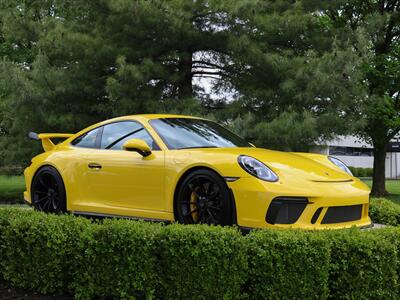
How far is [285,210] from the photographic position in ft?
14.7

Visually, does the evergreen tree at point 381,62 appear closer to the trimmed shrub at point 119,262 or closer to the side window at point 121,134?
the side window at point 121,134

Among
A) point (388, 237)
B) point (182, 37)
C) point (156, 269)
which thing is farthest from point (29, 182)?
point (182, 37)

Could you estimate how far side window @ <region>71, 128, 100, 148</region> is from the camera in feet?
20.1

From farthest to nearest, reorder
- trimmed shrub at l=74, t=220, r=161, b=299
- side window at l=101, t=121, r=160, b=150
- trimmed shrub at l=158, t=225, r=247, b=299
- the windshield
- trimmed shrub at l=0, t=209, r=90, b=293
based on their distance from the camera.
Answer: side window at l=101, t=121, r=160, b=150, the windshield, trimmed shrub at l=0, t=209, r=90, b=293, trimmed shrub at l=74, t=220, r=161, b=299, trimmed shrub at l=158, t=225, r=247, b=299

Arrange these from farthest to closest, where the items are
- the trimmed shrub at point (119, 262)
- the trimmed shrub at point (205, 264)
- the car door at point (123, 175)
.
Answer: the car door at point (123, 175), the trimmed shrub at point (119, 262), the trimmed shrub at point (205, 264)

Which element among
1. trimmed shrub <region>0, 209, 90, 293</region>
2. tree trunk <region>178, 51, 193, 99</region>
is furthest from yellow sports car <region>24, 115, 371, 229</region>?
tree trunk <region>178, 51, 193, 99</region>

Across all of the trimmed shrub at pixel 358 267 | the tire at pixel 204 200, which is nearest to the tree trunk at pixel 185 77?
the tire at pixel 204 200

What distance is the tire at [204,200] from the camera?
4559 mm

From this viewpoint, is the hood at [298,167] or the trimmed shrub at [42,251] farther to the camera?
the hood at [298,167]

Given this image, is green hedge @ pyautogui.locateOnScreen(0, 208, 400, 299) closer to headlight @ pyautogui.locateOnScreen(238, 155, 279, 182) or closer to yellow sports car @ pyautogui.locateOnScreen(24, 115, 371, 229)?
yellow sports car @ pyautogui.locateOnScreen(24, 115, 371, 229)

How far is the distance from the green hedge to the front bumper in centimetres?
36

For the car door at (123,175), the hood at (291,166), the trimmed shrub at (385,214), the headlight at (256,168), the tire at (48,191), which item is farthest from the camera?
the trimmed shrub at (385,214)

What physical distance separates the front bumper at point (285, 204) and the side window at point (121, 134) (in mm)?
1471

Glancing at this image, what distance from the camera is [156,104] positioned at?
1130 cm
